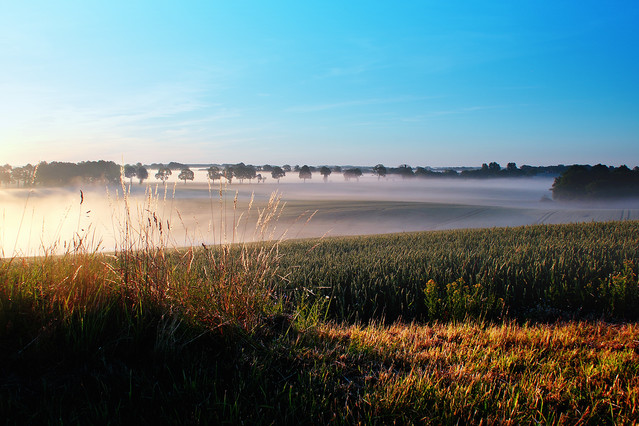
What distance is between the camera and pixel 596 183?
53.5 m

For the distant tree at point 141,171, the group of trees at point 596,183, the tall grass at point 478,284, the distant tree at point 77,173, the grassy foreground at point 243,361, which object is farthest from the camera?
the distant tree at point 141,171

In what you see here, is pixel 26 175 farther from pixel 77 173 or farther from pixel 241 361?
pixel 77 173

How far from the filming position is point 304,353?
9.72 feet

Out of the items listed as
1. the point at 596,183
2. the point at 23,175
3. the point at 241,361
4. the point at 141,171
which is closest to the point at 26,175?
the point at 23,175

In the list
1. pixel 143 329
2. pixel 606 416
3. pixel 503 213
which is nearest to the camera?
pixel 606 416

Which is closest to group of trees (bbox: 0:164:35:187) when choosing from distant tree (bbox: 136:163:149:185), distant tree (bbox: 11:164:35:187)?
distant tree (bbox: 11:164:35:187)

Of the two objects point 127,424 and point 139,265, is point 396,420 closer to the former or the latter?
point 127,424

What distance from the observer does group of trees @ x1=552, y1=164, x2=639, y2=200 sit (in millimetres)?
53000

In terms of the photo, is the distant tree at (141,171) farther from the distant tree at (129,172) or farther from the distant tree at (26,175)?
the distant tree at (26,175)

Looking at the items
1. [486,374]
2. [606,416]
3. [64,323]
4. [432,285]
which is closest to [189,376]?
[64,323]

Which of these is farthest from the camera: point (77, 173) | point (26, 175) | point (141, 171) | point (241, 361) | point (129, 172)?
point (141, 171)

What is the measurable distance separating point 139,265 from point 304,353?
5.51 ft

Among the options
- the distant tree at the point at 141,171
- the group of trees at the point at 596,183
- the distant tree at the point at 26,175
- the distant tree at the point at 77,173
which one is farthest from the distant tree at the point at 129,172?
the group of trees at the point at 596,183

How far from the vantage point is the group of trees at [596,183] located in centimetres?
5300
